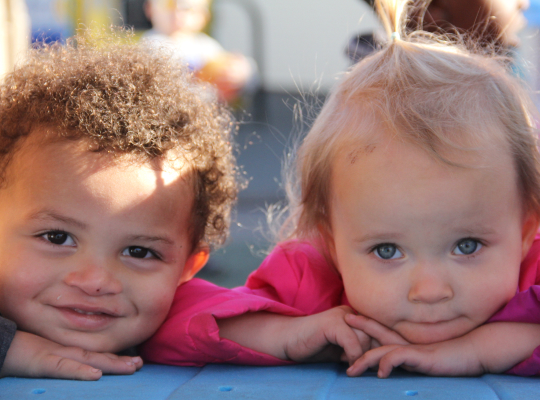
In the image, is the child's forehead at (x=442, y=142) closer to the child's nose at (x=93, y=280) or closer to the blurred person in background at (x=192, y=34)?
the child's nose at (x=93, y=280)

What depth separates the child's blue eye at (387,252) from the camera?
3.69ft

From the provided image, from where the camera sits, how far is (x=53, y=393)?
92 cm

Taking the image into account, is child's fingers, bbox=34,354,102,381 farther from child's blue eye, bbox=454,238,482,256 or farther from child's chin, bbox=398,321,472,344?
child's blue eye, bbox=454,238,482,256

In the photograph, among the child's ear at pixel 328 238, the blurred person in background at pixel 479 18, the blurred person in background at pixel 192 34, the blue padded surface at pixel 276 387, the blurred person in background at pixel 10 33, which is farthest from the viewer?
the blurred person in background at pixel 192 34

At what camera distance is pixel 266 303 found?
1216mm

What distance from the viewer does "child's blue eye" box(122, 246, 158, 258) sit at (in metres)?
1.19

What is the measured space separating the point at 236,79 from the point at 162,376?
4.97m

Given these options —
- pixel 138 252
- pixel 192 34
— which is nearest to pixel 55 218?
pixel 138 252

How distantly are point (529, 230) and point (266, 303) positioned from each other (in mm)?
554

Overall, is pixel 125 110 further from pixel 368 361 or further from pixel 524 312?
pixel 524 312

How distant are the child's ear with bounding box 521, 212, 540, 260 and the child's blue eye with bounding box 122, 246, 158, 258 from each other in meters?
0.75

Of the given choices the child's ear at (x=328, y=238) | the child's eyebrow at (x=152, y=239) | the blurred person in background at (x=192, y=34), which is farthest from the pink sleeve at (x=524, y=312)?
the blurred person in background at (x=192, y=34)

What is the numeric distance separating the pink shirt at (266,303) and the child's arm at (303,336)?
0.03 m

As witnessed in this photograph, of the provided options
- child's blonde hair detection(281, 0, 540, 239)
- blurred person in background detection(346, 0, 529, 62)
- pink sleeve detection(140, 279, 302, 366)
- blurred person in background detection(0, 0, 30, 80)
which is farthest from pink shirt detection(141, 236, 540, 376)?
blurred person in background detection(0, 0, 30, 80)
